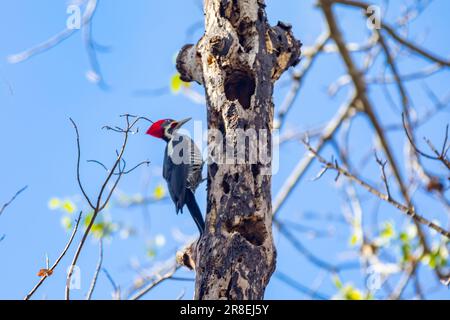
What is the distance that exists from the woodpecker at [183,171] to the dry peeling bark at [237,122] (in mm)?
1159

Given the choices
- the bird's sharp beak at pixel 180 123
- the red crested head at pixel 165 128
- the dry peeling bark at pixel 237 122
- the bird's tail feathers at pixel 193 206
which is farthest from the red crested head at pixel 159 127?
the dry peeling bark at pixel 237 122

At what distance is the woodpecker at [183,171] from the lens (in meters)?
5.62

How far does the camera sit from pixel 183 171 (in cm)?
572

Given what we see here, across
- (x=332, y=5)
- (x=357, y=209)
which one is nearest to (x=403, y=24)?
(x=357, y=209)

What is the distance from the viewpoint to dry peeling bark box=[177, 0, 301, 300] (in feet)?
12.2

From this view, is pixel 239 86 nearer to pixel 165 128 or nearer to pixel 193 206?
pixel 193 206

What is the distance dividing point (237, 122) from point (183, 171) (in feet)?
5.38

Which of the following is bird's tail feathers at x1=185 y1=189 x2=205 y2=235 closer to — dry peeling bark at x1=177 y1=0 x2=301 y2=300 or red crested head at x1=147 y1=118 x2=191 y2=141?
red crested head at x1=147 y1=118 x2=191 y2=141

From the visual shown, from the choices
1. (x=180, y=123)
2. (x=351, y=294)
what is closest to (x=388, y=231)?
(x=351, y=294)

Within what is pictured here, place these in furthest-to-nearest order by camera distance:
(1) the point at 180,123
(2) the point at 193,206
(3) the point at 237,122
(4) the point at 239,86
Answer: (1) the point at 180,123, (2) the point at 193,206, (4) the point at 239,86, (3) the point at 237,122

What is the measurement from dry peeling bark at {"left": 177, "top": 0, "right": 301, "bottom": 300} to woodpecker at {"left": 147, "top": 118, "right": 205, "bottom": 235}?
1159 millimetres
